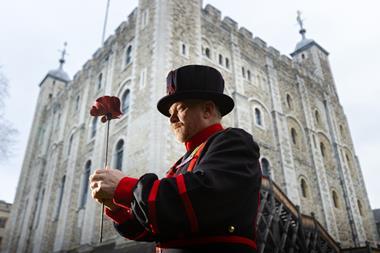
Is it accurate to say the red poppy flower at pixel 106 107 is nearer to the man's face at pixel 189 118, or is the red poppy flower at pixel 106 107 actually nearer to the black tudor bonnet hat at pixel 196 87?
the black tudor bonnet hat at pixel 196 87

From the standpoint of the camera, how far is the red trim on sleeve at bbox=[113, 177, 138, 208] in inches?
58.2

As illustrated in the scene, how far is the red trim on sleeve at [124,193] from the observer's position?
148 centimetres

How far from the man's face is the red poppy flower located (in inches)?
17.2

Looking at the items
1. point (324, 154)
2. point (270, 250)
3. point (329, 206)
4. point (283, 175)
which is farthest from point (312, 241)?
point (324, 154)

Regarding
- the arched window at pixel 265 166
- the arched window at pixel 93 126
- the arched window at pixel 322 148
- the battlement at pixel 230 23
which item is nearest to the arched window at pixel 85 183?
the arched window at pixel 93 126

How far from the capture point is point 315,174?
57.7 feet

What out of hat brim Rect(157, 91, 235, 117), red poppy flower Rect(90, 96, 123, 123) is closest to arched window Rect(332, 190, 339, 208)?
hat brim Rect(157, 91, 235, 117)

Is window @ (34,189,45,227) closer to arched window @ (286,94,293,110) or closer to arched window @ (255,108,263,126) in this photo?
arched window @ (255,108,263,126)

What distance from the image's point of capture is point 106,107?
216 centimetres

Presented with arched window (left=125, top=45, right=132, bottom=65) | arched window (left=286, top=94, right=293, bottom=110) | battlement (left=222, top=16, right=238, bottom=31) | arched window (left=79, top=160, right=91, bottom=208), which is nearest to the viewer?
arched window (left=79, top=160, right=91, bottom=208)

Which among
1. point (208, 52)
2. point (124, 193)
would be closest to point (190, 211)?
point (124, 193)

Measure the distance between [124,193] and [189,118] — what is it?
26.7 inches

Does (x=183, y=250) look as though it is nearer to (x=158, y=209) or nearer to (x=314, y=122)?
(x=158, y=209)

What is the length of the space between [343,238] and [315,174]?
11.1 ft
